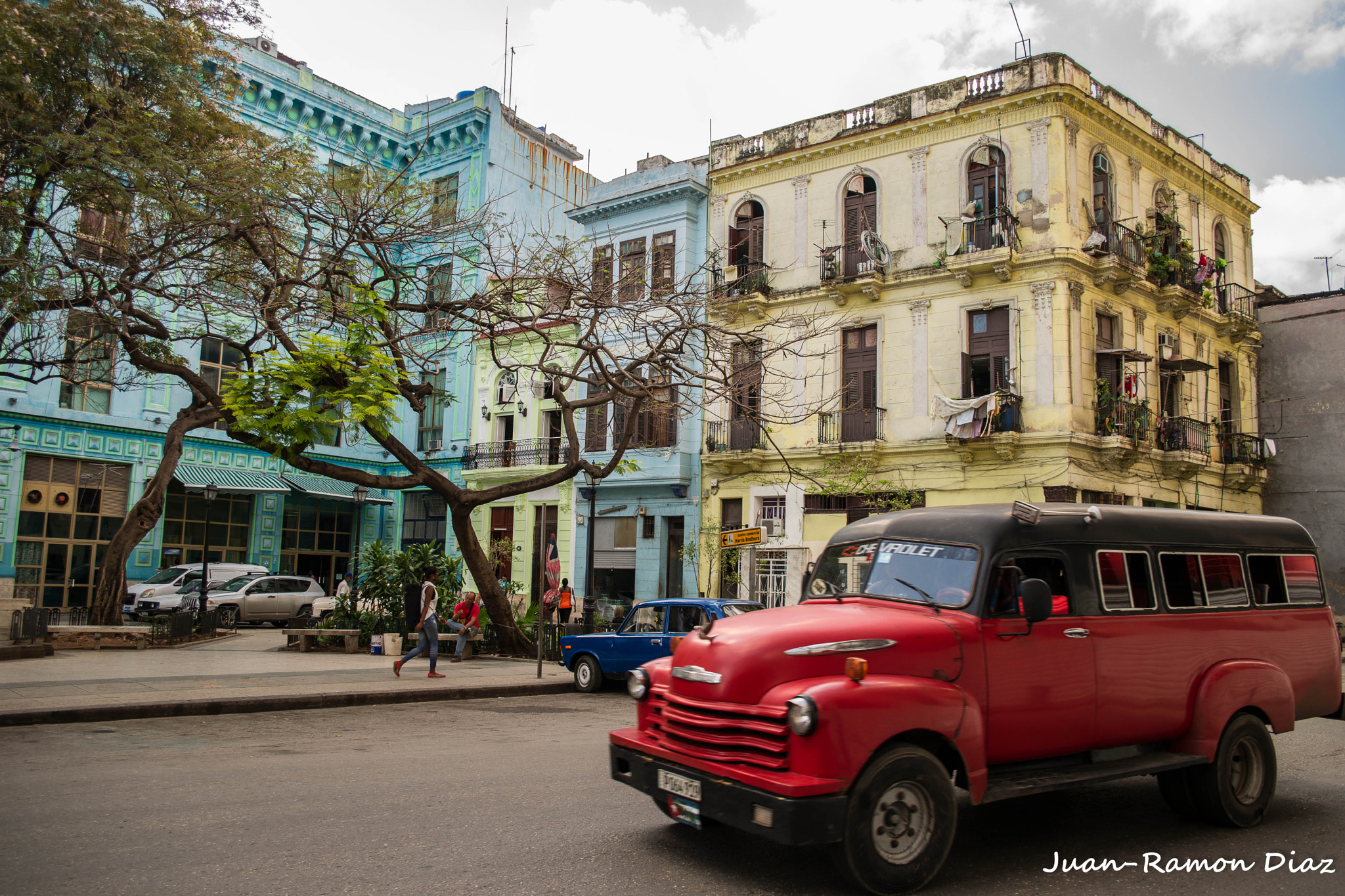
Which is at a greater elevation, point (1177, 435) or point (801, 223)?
point (801, 223)

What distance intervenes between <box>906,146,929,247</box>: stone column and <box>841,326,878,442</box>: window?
259cm

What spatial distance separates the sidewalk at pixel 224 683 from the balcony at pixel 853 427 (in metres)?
11.0

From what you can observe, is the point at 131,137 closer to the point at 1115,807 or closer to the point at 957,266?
the point at 1115,807

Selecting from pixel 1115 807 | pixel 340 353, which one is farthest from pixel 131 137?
pixel 1115 807

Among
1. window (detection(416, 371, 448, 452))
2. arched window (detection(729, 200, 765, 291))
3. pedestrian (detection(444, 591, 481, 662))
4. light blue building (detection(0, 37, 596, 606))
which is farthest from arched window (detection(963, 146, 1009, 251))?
window (detection(416, 371, 448, 452))

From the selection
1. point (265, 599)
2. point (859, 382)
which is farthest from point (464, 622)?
point (265, 599)

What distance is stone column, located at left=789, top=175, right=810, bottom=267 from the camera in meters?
26.9

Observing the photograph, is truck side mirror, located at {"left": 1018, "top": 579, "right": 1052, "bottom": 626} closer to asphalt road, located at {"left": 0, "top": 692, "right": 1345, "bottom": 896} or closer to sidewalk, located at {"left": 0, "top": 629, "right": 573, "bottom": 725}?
asphalt road, located at {"left": 0, "top": 692, "right": 1345, "bottom": 896}

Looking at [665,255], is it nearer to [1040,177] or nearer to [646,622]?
[1040,177]

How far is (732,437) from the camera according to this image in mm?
27688

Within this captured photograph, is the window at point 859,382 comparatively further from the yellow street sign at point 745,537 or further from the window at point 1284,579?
the window at point 1284,579

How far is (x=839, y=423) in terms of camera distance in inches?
1013

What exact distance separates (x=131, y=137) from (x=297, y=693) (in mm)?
7488

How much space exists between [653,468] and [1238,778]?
2270cm
